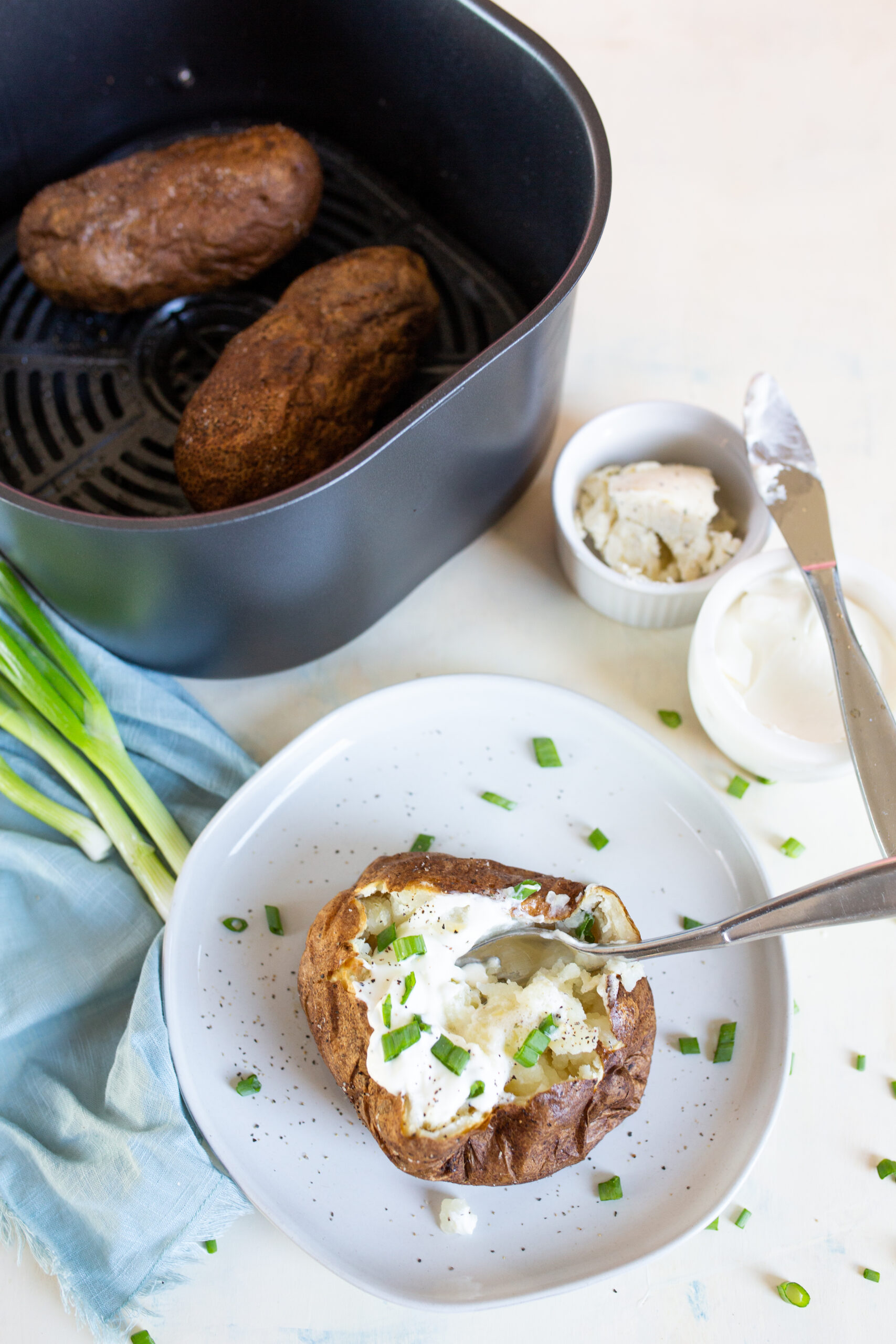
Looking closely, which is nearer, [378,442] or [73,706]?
[378,442]

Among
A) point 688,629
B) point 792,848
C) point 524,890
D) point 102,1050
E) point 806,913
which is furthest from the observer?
point 688,629

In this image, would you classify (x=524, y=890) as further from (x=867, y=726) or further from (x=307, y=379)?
(x=307, y=379)

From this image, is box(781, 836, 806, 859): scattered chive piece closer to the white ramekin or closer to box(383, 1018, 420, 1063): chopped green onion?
the white ramekin

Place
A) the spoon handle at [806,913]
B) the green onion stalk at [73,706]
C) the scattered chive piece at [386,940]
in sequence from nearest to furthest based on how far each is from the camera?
the spoon handle at [806,913] < the scattered chive piece at [386,940] < the green onion stalk at [73,706]

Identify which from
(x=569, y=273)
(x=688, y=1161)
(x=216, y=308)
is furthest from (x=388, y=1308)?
(x=216, y=308)

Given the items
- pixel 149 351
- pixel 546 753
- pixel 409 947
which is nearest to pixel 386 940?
pixel 409 947

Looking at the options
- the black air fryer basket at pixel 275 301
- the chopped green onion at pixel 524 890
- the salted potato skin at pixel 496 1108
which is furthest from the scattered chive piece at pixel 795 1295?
the black air fryer basket at pixel 275 301

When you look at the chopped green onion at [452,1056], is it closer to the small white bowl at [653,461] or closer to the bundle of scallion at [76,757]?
the bundle of scallion at [76,757]
